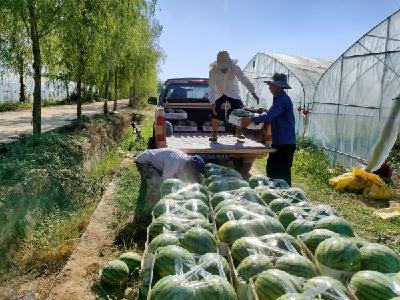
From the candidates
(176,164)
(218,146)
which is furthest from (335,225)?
(218,146)

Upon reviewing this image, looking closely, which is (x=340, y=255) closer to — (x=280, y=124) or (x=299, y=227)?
(x=299, y=227)

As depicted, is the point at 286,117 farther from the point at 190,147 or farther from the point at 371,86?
the point at 371,86

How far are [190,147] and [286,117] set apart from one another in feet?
6.25

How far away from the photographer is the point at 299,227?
3.91 m

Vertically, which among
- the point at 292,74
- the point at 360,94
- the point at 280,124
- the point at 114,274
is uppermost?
the point at 292,74

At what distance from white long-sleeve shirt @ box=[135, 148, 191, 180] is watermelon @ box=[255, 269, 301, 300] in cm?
359

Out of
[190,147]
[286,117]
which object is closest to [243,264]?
[286,117]

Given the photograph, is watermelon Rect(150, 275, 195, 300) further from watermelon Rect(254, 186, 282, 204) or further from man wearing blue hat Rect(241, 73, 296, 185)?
man wearing blue hat Rect(241, 73, 296, 185)

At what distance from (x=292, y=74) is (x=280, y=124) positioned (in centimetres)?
1258

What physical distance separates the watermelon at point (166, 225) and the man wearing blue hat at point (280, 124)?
362 cm

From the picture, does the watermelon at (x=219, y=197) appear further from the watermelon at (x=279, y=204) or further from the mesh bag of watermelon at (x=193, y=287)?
the mesh bag of watermelon at (x=193, y=287)

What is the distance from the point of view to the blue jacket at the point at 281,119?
23.6 ft

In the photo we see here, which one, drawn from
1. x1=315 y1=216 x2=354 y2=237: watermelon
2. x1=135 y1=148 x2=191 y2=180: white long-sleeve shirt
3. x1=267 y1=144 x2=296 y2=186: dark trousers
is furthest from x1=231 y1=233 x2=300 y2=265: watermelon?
x1=267 y1=144 x2=296 y2=186: dark trousers

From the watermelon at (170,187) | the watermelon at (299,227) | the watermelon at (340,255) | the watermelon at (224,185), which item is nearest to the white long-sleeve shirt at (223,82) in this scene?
the watermelon at (224,185)
